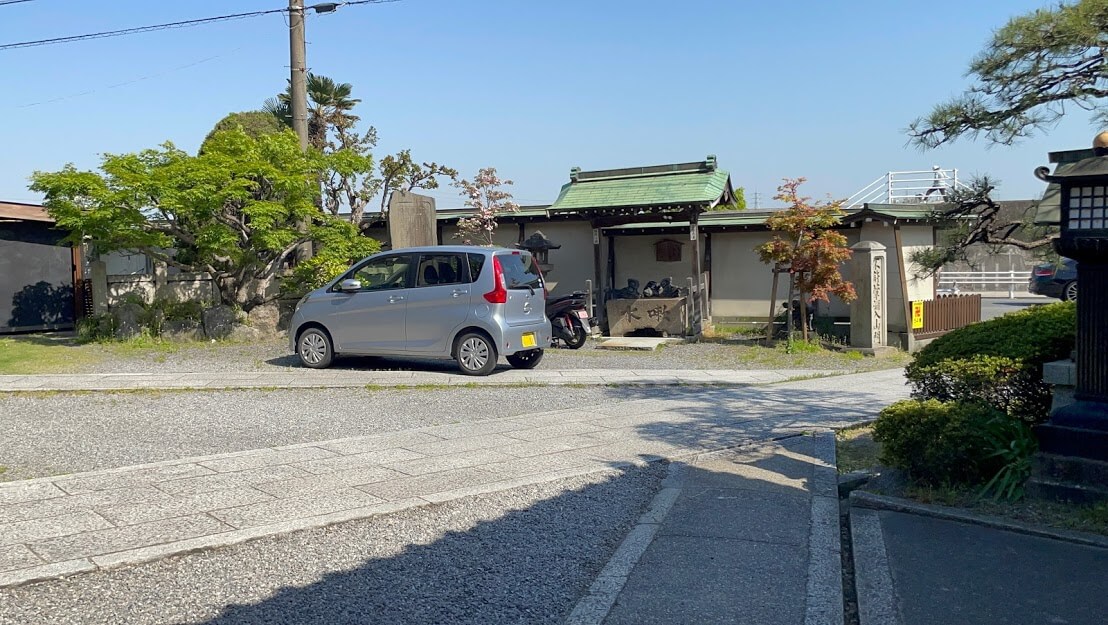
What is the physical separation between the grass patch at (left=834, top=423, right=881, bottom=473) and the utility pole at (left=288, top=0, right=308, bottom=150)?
11.3 meters

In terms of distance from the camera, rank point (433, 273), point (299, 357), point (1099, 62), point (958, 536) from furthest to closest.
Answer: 1. point (299, 357)
2. point (433, 273)
3. point (1099, 62)
4. point (958, 536)

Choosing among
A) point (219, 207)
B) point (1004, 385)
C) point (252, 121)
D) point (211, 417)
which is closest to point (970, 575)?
point (1004, 385)

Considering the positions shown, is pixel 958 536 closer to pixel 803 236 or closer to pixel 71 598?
pixel 71 598

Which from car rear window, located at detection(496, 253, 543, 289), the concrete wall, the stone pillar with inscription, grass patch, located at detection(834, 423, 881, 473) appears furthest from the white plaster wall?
the concrete wall

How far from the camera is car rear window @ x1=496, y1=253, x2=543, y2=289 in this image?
11555 millimetres

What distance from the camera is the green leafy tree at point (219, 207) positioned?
46.1 ft

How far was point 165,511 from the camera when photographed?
5.54 meters

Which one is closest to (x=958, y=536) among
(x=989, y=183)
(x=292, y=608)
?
(x=989, y=183)

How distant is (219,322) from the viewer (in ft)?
51.6

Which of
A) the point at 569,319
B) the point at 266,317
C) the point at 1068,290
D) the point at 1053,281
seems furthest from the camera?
the point at 1053,281

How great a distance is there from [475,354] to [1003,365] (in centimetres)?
685

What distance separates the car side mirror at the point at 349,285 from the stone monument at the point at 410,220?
159 inches

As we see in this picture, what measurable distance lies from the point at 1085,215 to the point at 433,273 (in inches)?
317

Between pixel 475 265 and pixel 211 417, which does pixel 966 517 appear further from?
pixel 475 265
